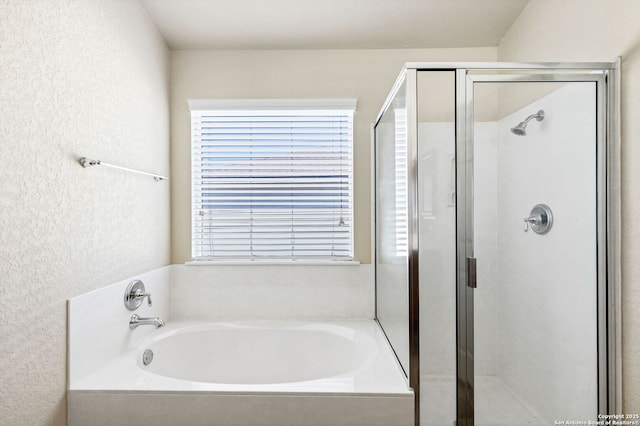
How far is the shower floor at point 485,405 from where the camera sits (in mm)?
1385

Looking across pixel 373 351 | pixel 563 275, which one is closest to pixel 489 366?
pixel 563 275

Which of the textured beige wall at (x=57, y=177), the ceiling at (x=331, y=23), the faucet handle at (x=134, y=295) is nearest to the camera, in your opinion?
the textured beige wall at (x=57, y=177)

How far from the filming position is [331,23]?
7.25 feet

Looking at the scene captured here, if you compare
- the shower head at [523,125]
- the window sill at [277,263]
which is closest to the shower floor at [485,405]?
the shower head at [523,125]

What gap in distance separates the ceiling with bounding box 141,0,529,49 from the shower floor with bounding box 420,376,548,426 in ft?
6.30

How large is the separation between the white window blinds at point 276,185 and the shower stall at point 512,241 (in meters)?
1.09

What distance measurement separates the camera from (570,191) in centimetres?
146

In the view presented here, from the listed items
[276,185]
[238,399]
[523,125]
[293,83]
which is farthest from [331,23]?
[238,399]

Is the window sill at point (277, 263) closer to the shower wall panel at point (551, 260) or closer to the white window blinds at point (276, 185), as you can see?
the white window blinds at point (276, 185)

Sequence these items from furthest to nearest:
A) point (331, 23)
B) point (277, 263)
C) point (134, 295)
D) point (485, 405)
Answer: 1. point (277, 263)
2. point (331, 23)
3. point (134, 295)
4. point (485, 405)

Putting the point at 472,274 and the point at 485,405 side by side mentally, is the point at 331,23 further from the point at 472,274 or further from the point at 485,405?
the point at 485,405

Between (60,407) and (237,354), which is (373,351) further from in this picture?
(60,407)

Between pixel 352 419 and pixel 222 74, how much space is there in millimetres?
2204

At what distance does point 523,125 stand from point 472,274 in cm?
61
